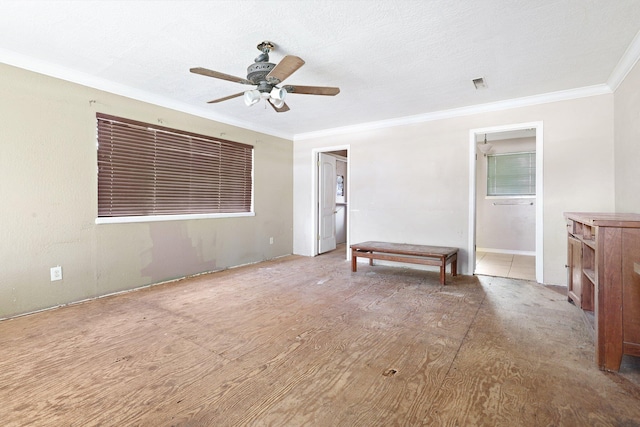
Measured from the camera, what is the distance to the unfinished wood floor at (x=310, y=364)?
145cm

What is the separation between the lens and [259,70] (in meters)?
2.46

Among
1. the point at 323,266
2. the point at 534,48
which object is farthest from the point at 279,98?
the point at 323,266

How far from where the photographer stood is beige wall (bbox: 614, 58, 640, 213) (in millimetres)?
2660

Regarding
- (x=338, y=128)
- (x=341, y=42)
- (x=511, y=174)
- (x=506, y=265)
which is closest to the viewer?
(x=341, y=42)

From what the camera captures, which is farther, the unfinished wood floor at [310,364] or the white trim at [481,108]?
the white trim at [481,108]

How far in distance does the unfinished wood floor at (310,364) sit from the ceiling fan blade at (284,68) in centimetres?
203

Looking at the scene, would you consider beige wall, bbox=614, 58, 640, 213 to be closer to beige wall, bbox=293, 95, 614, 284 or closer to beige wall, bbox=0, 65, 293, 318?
beige wall, bbox=293, 95, 614, 284

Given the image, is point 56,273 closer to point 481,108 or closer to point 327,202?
point 327,202

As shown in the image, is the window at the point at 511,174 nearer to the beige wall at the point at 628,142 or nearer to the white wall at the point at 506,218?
the white wall at the point at 506,218

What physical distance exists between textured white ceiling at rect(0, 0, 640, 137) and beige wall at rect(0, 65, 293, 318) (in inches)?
8.8

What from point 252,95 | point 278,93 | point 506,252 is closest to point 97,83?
point 252,95

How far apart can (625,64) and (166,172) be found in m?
4.98

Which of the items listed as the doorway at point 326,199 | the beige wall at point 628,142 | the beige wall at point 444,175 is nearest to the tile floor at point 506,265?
the beige wall at point 444,175

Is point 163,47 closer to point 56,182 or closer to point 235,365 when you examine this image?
point 56,182
